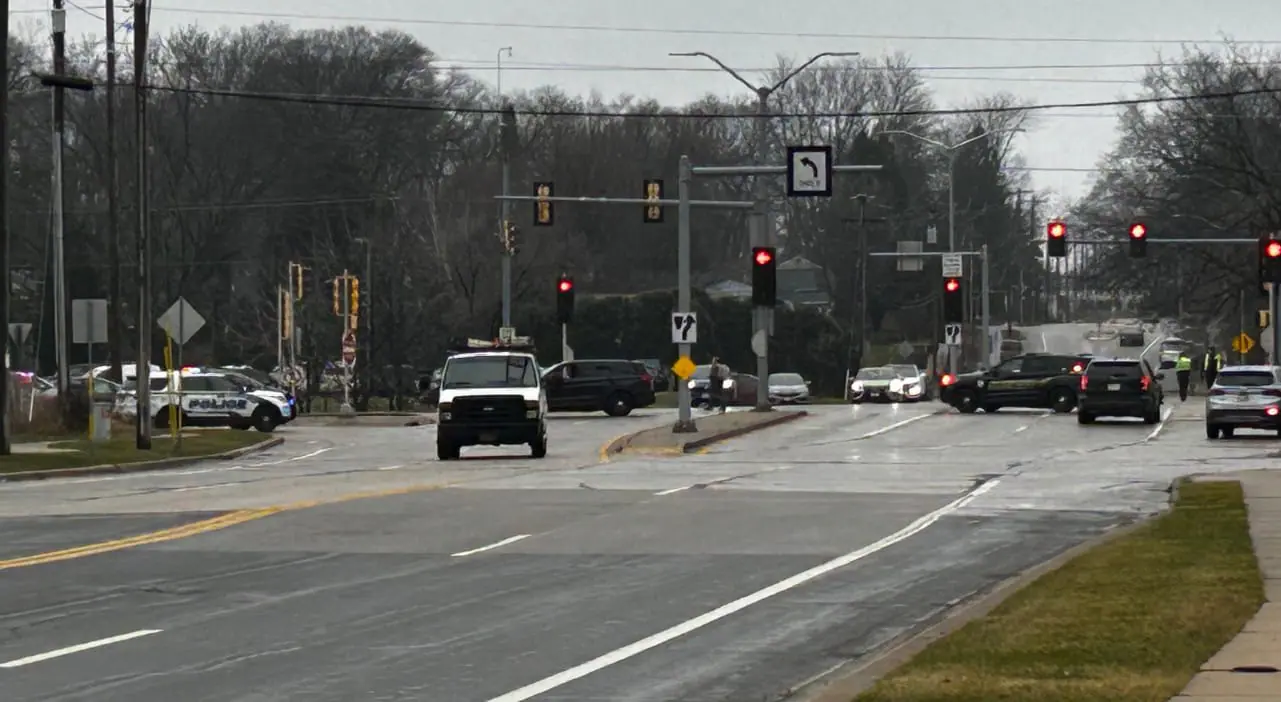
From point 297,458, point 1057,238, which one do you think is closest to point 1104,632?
point 297,458

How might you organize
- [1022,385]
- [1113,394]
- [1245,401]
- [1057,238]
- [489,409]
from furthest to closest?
[1057,238] < [1022,385] < [1113,394] < [1245,401] < [489,409]

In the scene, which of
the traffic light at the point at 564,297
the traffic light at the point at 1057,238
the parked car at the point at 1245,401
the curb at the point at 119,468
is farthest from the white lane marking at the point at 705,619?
the traffic light at the point at 564,297

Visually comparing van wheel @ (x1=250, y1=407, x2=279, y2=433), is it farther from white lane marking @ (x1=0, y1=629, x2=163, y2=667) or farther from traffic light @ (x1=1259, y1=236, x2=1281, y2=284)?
white lane marking @ (x1=0, y1=629, x2=163, y2=667)

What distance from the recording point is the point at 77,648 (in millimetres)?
12141

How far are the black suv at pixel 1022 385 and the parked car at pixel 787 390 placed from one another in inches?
606

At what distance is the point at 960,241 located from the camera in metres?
122

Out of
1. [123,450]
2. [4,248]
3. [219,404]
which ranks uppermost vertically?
[4,248]

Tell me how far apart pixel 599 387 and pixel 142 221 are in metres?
21.9

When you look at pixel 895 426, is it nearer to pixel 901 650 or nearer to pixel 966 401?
pixel 966 401

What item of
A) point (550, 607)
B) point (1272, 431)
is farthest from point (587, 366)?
point (550, 607)

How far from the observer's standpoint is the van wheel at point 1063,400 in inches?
2072

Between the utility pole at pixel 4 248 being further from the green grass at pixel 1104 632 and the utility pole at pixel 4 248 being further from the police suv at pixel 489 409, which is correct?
the green grass at pixel 1104 632

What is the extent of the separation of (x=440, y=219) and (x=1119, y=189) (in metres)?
36.6

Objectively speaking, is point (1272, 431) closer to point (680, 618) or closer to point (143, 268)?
point (143, 268)
